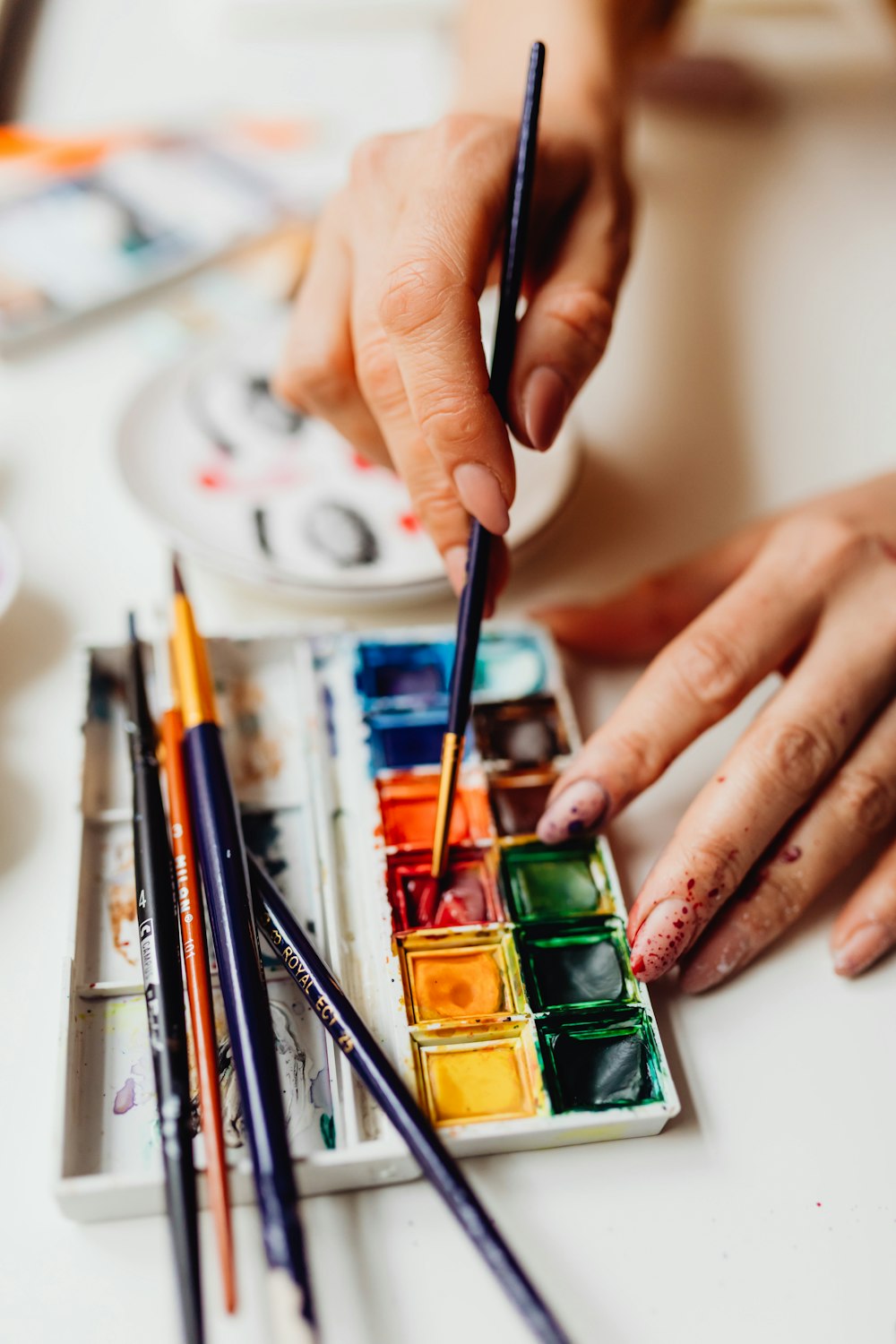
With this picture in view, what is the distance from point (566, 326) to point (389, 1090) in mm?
420

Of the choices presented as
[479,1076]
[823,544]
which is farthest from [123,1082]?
[823,544]

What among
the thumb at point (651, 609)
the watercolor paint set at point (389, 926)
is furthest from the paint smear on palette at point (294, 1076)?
the thumb at point (651, 609)

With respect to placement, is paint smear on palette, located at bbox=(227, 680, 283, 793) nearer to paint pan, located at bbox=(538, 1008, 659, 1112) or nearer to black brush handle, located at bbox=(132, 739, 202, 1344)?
black brush handle, located at bbox=(132, 739, 202, 1344)

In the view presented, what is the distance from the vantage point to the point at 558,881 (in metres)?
0.61

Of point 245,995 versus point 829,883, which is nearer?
point 245,995

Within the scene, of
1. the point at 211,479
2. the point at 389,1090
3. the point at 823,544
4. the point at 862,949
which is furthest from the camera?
the point at 211,479

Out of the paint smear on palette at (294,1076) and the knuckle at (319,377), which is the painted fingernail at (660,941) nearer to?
the paint smear on palette at (294,1076)

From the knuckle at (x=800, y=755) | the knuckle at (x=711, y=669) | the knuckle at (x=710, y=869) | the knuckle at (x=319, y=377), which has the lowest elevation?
the knuckle at (x=710, y=869)

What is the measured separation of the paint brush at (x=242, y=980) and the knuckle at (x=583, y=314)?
10.9 inches

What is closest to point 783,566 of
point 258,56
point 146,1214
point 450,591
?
point 450,591

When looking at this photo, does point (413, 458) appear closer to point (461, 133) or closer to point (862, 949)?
point (461, 133)

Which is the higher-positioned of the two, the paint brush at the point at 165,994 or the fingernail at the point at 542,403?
the fingernail at the point at 542,403

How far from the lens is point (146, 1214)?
1.64ft

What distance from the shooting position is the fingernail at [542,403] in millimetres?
604
